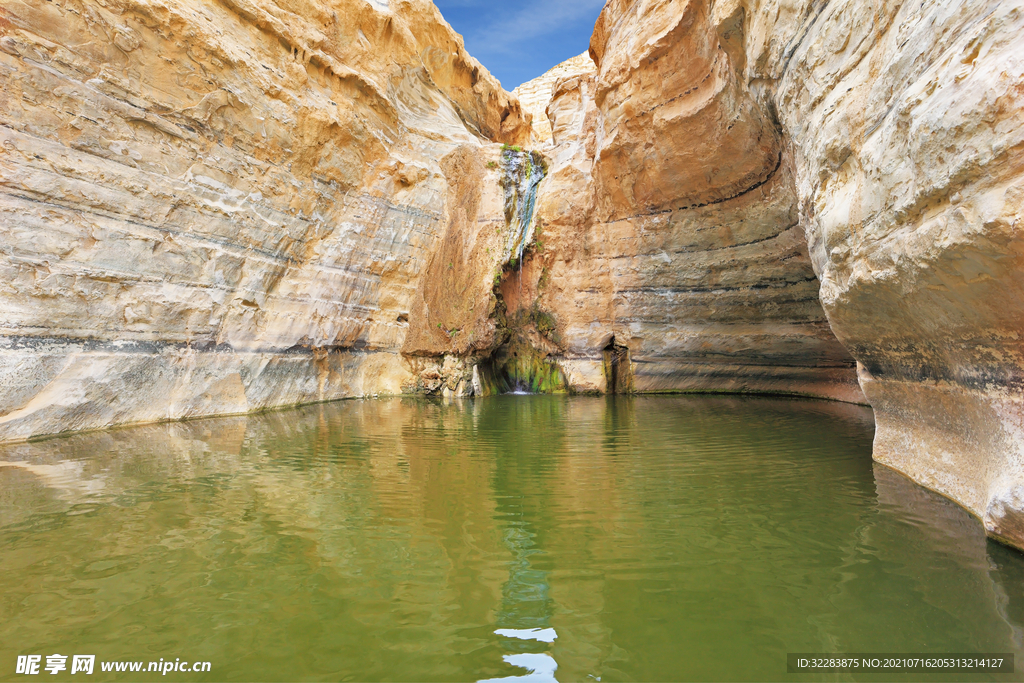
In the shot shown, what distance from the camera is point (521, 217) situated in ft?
57.3

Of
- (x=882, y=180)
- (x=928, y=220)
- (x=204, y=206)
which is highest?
(x=204, y=206)

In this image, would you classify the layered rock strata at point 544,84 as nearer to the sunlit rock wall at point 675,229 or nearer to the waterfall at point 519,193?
the waterfall at point 519,193

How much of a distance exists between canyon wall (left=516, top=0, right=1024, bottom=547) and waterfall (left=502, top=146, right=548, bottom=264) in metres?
5.40

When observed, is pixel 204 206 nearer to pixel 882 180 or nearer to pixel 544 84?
pixel 882 180

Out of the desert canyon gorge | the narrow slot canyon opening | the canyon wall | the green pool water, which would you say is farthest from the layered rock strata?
the green pool water

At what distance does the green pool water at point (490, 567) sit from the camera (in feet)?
6.92

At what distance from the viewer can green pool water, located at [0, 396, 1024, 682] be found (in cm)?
211

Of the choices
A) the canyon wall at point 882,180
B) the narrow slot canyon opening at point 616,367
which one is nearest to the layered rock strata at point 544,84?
the narrow slot canyon opening at point 616,367

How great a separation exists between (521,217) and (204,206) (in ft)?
32.8

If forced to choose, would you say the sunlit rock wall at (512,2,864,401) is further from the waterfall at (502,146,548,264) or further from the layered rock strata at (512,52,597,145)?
the layered rock strata at (512,52,597,145)

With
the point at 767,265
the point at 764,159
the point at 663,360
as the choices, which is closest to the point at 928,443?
the point at 764,159

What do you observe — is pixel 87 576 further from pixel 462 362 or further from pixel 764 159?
pixel 462 362

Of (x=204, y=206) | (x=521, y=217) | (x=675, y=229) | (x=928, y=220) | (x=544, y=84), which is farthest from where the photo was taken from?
(x=544, y=84)

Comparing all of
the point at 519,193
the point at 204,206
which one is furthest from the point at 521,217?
the point at 204,206
